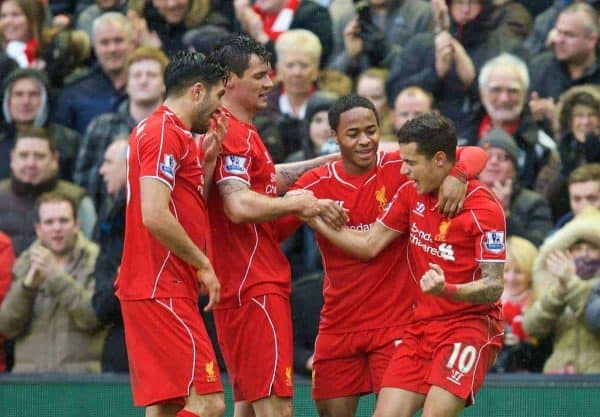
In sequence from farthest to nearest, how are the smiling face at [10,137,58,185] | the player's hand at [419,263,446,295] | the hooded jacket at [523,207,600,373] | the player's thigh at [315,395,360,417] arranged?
1. the smiling face at [10,137,58,185]
2. the hooded jacket at [523,207,600,373]
3. the player's thigh at [315,395,360,417]
4. the player's hand at [419,263,446,295]

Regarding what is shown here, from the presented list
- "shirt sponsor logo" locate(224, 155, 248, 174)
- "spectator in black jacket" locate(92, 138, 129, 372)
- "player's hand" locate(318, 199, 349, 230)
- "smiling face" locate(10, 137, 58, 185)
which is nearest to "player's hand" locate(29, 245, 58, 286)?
"spectator in black jacket" locate(92, 138, 129, 372)

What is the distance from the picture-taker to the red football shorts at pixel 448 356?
20.3 ft

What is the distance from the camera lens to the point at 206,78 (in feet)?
20.5

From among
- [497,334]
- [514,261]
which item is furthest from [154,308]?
[514,261]

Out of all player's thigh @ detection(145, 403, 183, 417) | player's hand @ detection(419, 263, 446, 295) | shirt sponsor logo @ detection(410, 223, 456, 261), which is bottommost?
player's thigh @ detection(145, 403, 183, 417)

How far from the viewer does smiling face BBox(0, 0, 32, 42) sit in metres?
10.8

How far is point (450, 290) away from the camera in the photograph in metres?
5.99

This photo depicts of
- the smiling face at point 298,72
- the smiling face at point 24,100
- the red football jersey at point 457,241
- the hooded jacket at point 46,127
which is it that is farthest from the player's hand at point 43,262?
the red football jersey at point 457,241

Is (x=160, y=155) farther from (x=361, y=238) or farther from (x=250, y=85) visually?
(x=361, y=238)

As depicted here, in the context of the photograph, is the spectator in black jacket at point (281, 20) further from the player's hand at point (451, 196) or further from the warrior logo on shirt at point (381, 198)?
the player's hand at point (451, 196)

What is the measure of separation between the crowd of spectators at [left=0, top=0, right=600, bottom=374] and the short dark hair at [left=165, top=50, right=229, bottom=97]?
3009 millimetres

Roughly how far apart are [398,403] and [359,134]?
135 cm

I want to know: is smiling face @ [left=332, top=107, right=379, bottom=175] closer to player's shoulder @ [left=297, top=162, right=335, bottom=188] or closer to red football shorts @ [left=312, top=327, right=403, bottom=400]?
player's shoulder @ [left=297, top=162, right=335, bottom=188]

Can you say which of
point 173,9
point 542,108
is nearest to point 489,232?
point 542,108
